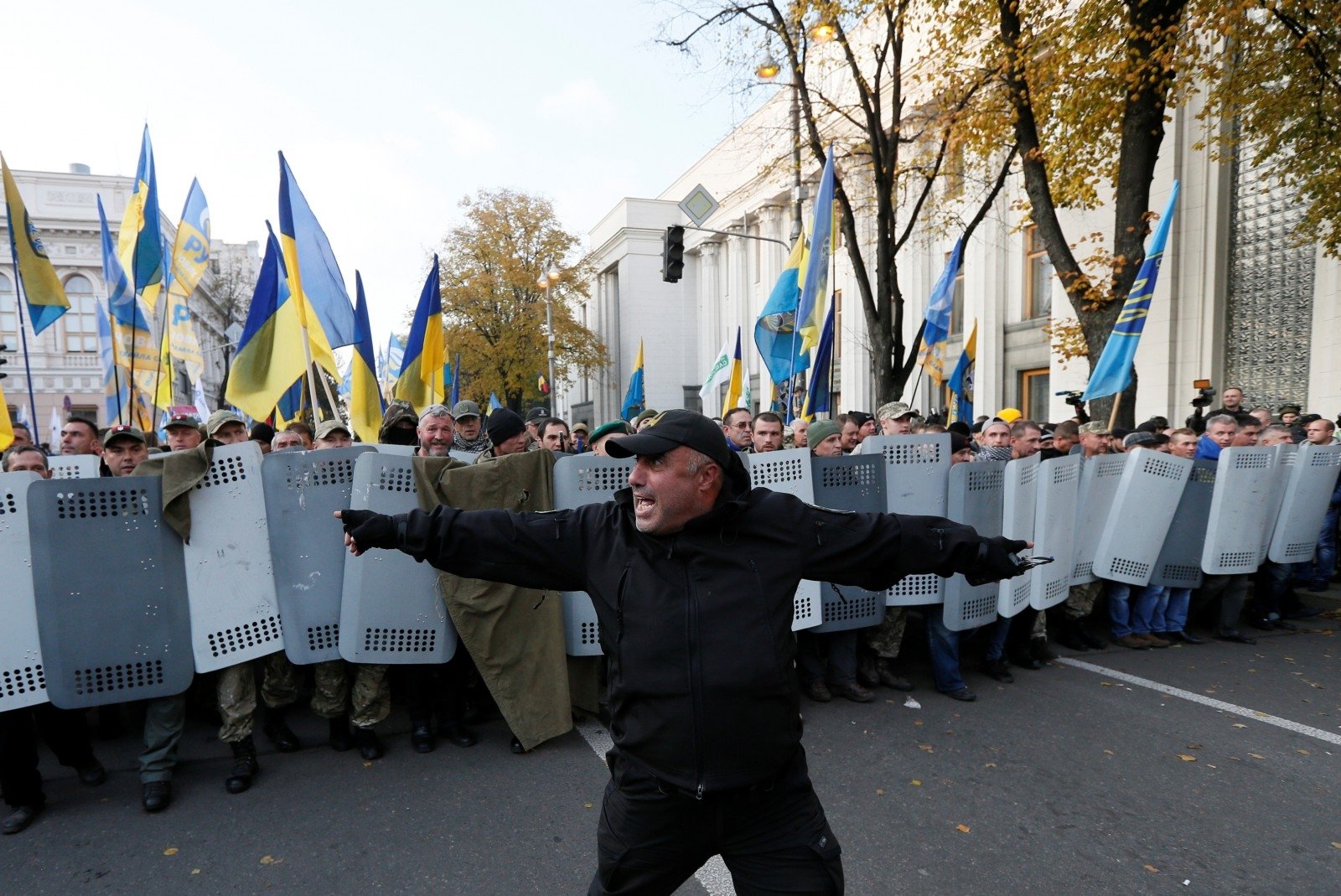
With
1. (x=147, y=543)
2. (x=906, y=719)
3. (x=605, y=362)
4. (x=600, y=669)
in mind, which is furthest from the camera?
(x=605, y=362)

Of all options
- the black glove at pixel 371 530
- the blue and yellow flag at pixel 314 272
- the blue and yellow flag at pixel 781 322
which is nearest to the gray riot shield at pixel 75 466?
the blue and yellow flag at pixel 314 272

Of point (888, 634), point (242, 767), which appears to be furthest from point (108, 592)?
point (888, 634)

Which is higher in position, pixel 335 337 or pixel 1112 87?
pixel 1112 87

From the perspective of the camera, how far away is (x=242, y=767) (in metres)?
3.95

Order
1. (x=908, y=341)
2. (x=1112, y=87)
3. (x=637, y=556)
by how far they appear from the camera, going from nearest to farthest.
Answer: (x=637, y=556) < (x=1112, y=87) < (x=908, y=341)

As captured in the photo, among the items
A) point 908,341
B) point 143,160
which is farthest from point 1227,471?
point 908,341

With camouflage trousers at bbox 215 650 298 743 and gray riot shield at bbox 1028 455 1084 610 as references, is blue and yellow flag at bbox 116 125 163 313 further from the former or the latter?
gray riot shield at bbox 1028 455 1084 610

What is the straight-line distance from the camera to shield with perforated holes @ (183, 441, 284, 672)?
3.84 m

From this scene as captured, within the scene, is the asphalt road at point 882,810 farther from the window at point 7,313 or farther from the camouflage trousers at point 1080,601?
the window at point 7,313

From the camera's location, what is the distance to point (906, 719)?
4711mm

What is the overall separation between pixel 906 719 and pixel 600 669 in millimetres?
2039

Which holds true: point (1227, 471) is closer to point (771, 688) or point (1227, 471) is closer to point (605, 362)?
point (771, 688)

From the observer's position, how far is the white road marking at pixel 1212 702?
4.41 m

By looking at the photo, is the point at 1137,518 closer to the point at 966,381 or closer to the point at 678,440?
the point at 678,440
